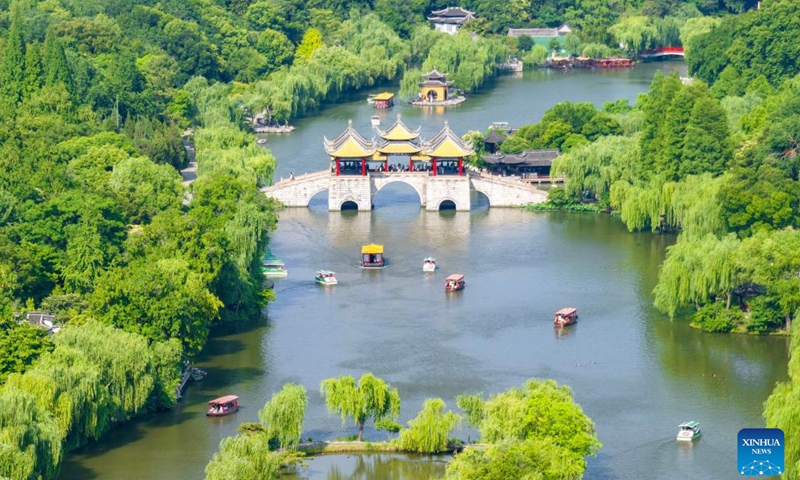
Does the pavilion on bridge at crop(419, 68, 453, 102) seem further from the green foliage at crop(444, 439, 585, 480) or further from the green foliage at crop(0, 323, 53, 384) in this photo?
the green foliage at crop(444, 439, 585, 480)

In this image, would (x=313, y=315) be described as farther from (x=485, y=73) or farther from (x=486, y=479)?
(x=485, y=73)

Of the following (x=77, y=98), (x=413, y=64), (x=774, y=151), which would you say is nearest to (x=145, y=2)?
(x=413, y=64)

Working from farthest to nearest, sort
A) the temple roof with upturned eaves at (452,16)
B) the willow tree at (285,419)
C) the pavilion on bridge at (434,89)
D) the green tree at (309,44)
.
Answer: the temple roof with upturned eaves at (452,16) < the green tree at (309,44) < the pavilion on bridge at (434,89) < the willow tree at (285,419)

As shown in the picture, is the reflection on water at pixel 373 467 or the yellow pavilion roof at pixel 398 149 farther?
the yellow pavilion roof at pixel 398 149

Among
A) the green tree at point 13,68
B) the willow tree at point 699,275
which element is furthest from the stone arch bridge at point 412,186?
the willow tree at point 699,275

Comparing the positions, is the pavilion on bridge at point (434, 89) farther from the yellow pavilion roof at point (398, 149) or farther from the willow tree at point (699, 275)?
the willow tree at point (699, 275)

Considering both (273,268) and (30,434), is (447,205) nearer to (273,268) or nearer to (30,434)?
(273,268)
